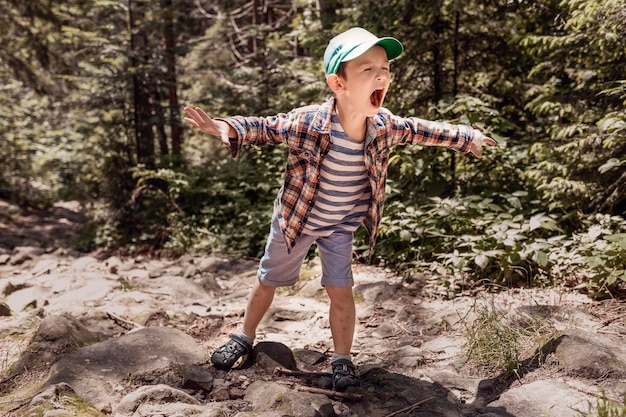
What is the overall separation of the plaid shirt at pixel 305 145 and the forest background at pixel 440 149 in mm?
1495

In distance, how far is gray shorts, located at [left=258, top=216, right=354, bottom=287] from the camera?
2908mm

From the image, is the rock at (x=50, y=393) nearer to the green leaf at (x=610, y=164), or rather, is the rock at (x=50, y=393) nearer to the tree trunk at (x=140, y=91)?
the green leaf at (x=610, y=164)

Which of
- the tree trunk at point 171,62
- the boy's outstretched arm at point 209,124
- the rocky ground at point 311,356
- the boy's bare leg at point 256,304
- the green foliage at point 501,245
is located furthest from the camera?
the tree trunk at point 171,62

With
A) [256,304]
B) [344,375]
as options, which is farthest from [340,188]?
[344,375]

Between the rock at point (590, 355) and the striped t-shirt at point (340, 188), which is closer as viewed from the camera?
the rock at point (590, 355)

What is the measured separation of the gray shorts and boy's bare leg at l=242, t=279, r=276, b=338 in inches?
2.8

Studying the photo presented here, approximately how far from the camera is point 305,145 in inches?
110

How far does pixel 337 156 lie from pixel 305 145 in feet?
0.60

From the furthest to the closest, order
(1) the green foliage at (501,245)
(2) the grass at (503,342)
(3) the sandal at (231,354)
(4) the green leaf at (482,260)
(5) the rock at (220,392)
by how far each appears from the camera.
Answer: (4) the green leaf at (482,260)
(1) the green foliage at (501,245)
(3) the sandal at (231,354)
(2) the grass at (503,342)
(5) the rock at (220,392)

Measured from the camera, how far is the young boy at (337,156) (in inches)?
104

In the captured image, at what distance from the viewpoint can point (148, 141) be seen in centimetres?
974

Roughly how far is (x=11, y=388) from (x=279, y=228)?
1661 mm

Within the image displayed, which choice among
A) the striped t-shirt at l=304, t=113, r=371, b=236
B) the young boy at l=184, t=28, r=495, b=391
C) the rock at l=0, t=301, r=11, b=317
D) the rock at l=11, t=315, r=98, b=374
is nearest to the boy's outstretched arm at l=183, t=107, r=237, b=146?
the young boy at l=184, t=28, r=495, b=391

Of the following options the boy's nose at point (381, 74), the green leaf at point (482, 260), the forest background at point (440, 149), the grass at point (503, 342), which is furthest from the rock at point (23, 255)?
the boy's nose at point (381, 74)
